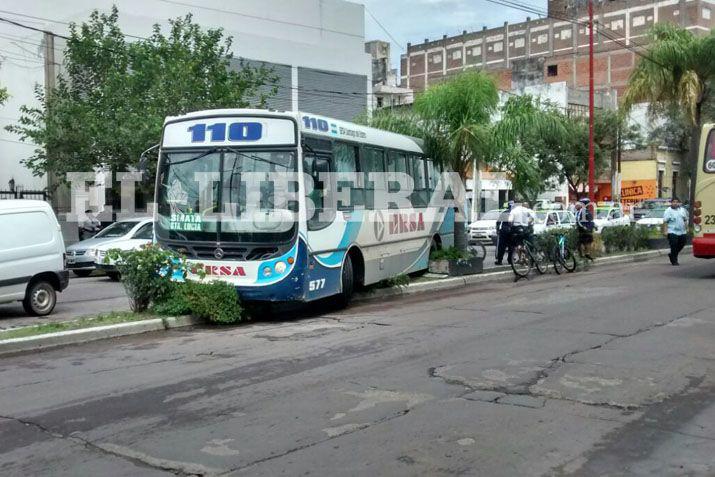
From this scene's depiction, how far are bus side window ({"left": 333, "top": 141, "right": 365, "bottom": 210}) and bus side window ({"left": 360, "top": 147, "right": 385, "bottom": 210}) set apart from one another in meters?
0.23

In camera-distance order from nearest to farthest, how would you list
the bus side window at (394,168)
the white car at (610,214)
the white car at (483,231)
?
the bus side window at (394,168) → the white car at (483,231) → the white car at (610,214)

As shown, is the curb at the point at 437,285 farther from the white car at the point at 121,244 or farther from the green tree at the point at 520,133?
the white car at the point at 121,244

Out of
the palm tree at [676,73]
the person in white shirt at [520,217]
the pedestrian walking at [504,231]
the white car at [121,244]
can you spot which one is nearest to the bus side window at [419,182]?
the person in white shirt at [520,217]

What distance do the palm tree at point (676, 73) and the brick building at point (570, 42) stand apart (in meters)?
38.8

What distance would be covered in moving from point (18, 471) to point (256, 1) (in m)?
36.6

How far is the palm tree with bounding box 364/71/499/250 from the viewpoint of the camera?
678 inches

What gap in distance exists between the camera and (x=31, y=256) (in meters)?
12.4

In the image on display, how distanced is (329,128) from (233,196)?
2.22 m

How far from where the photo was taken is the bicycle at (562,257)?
19266 millimetres

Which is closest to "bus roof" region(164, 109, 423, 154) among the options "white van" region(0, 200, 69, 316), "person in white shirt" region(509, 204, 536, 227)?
"white van" region(0, 200, 69, 316)

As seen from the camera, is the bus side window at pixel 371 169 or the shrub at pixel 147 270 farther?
the bus side window at pixel 371 169

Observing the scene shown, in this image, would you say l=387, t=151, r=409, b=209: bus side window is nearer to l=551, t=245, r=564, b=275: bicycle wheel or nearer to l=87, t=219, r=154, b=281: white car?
l=551, t=245, r=564, b=275: bicycle wheel

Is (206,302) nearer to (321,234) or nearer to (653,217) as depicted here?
(321,234)

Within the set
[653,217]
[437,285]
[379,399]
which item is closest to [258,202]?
[379,399]
